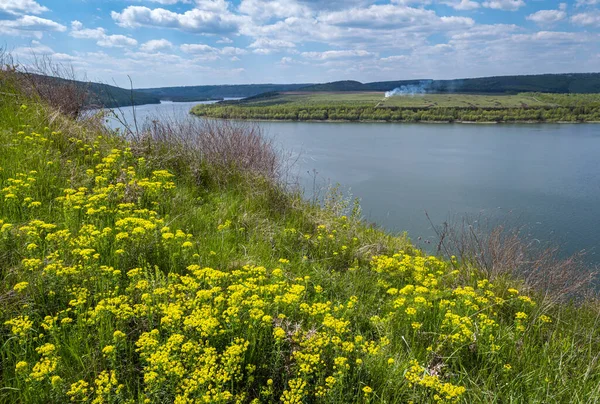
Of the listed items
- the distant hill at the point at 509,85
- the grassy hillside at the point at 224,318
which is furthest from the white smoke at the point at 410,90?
the grassy hillside at the point at 224,318

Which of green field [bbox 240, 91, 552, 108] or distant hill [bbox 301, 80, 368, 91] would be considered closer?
green field [bbox 240, 91, 552, 108]

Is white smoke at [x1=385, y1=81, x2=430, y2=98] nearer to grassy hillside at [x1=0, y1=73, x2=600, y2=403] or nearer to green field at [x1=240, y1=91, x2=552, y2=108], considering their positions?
green field at [x1=240, y1=91, x2=552, y2=108]

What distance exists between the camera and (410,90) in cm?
9250

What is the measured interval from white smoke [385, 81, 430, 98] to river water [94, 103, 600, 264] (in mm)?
53928

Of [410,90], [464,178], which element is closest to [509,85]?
[410,90]

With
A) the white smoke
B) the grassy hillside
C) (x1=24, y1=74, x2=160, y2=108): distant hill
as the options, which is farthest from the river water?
the white smoke

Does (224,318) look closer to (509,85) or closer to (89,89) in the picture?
(89,89)

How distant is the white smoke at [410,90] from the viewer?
8600cm

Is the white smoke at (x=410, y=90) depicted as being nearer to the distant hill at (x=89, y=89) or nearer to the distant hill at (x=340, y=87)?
the distant hill at (x=340, y=87)

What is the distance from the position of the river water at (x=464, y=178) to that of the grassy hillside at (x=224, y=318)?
3.46m

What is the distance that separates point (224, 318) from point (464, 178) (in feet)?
59.9

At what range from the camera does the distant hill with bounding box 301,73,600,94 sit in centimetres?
8819

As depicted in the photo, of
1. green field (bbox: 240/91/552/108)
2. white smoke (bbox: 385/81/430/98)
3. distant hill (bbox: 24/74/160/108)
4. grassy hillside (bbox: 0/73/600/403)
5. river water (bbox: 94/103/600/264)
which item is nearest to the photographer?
grassy hillside (bbox: 0/73/600/403)

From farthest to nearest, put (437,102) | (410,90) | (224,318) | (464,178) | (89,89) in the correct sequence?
(410,90)
(437,102)
(464,178)
(89,89)
(224,318)
